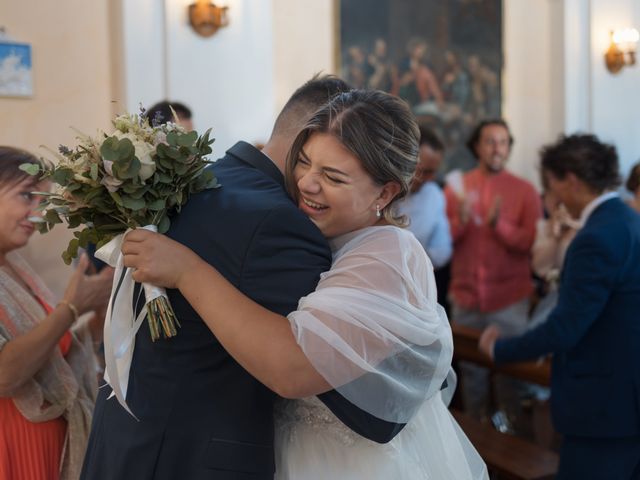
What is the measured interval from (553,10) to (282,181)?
23.6 ft

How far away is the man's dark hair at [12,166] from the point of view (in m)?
2.66

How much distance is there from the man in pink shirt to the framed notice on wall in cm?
329

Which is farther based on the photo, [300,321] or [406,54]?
[406,54]

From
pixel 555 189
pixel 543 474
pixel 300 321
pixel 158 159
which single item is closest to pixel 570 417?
pixel 543 474

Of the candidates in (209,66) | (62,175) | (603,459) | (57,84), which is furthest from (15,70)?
(603,459)

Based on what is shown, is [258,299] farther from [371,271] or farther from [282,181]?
[282,181]

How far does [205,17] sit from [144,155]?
404 centimetres

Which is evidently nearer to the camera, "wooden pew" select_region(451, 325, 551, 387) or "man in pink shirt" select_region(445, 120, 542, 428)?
"wooden pew" select_region(451, 325, 551, 387)

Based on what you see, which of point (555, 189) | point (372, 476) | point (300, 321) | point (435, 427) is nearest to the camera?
point (300, 321)

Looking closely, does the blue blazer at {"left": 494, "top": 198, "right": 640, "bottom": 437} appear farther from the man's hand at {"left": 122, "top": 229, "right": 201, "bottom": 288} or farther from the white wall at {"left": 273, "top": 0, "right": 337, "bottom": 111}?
the white wall at {"left": 273, "top": 0, "right": 337, "bottom": 111}

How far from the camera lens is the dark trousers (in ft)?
10.3

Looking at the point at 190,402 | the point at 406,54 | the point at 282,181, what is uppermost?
the point at 406,54

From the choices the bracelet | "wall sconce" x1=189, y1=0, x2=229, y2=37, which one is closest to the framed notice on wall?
"wall sconce" x1=189, y1=0, x2=229, y2=37

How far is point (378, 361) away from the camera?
6.09ft
